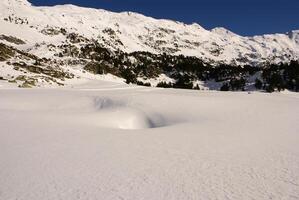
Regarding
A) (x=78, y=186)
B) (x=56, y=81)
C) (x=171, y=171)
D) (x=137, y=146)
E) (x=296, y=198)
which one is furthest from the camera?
(x=56, y=81)

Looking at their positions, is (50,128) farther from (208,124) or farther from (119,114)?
(208,124)

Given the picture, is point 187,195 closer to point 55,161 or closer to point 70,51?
point 55,161

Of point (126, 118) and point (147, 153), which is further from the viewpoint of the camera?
point (126, 118)

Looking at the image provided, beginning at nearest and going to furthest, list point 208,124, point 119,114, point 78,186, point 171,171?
point 78,186, point 171,171, point 208,124, point 119,114

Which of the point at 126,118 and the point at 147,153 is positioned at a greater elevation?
the point at 147,153

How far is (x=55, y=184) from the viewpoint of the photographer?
15734 mm

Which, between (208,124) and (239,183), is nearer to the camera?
(239,183)

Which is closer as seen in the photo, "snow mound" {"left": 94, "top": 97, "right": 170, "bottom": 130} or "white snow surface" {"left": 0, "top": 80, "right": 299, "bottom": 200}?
"white snow surface" {"left": 0, "top": 80, "right": 299, "bottom": 200}

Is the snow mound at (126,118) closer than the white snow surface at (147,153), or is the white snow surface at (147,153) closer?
the white snow surface at (147,153)

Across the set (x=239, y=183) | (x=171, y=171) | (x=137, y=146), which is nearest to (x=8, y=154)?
(x=137, y=146)

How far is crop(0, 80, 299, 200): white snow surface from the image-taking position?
15312 millimetres

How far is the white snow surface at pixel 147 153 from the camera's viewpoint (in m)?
15.3

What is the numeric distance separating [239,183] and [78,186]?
7332 mm

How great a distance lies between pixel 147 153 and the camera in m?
20.9
